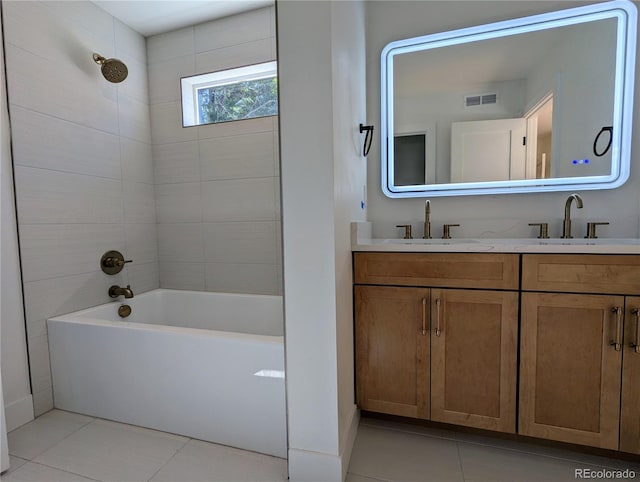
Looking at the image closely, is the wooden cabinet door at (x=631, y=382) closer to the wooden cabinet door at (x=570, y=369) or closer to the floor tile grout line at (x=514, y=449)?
the wooden cabinet door at (x=570, y=369)

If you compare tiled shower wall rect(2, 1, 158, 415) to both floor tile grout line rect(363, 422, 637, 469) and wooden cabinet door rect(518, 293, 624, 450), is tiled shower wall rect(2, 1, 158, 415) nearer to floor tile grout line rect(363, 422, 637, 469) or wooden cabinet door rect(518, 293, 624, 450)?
floor tile grout line rect(363, 422, 637, 469)

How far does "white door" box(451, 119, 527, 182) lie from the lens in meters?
1.72

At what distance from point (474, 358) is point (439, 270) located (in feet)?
1.30

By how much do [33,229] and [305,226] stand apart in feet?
5.18

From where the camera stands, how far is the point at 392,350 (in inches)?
57.4

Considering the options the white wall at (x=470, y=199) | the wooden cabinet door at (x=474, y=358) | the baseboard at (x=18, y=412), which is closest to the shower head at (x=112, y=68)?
the white wall at (x=470, y=199)

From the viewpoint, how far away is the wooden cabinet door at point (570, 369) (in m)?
1.21

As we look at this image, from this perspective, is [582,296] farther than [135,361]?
No

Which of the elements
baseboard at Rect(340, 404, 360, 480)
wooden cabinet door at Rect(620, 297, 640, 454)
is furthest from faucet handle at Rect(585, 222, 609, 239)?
baseboard at Rect(340, 404, 360, 480)

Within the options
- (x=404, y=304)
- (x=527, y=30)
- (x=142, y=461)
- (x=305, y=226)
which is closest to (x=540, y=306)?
(x=404, y=304)

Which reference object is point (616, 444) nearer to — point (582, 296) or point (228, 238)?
point (582, 296)

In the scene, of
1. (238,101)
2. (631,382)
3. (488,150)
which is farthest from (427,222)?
(238,101)

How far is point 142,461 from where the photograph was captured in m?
1.37

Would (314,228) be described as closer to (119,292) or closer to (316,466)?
(316,466)
